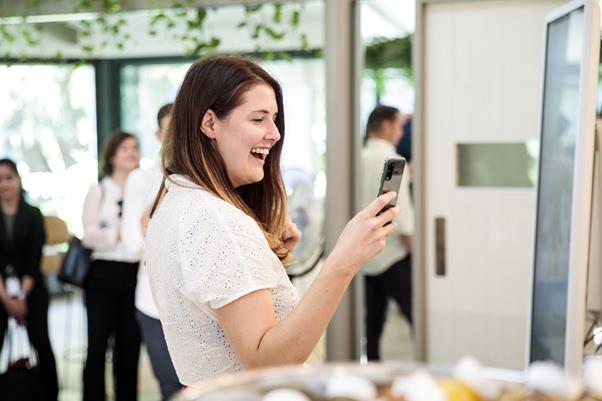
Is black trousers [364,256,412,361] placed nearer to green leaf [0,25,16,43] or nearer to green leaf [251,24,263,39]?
green leaf [251,24,263,39]

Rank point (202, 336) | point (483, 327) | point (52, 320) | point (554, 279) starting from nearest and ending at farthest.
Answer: point (202, 336)
point (554, 279)
point (483, 327)
point (52, 320)

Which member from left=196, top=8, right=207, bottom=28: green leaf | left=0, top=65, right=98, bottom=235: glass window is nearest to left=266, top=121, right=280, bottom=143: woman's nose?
left=196, top=8, right=207, bottom=28: green leaf

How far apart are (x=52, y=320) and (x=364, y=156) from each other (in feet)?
11.4

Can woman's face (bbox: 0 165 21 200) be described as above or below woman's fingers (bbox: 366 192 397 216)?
below

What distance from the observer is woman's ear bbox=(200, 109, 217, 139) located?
1683 millimetres

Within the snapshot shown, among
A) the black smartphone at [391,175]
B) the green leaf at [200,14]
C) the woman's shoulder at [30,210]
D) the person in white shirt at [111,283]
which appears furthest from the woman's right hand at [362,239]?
the woman's shoulder at [30,210]

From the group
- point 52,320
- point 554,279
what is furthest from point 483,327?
point 52,320

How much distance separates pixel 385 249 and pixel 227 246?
2645 millimetres

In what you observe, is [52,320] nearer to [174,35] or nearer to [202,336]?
[174,35]

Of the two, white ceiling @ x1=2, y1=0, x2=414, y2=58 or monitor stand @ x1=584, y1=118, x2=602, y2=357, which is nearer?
monitor stand @ x1=584, y1=118, x2=602, y2=357

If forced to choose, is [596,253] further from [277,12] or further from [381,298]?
[277,12]

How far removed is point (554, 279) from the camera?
277 cm

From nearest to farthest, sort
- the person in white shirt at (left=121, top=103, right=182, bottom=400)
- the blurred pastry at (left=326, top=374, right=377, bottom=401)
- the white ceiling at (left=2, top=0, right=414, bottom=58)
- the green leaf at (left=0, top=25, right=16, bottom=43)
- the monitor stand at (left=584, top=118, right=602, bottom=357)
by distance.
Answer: the blurred pastry at (left=326, top=374, right=377, bottom=401) → the monitor stand at (left=584, top=118, right=602, bottom=357) → the person in white shirt at (left=121, top=103, right=182, bottom=400) → the white ceiling at (left=2, top=0, right=414, bottom=58) → the green leaf at (left=0, top=25, right=16, bottom=43)

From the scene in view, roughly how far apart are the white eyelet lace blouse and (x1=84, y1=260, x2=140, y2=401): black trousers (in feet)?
Answer: 8.08
